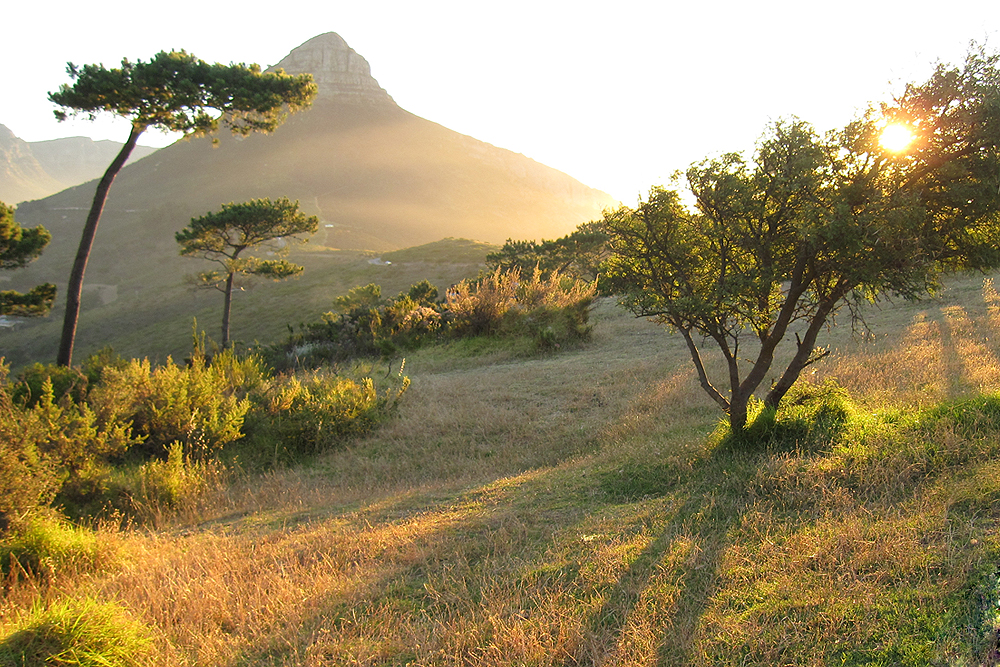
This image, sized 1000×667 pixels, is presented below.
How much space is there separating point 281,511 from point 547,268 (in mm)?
23925

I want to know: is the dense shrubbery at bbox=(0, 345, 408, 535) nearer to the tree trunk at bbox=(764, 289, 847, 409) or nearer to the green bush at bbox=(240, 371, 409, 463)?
the green bush at bbox=(240, 371, 409, 463)

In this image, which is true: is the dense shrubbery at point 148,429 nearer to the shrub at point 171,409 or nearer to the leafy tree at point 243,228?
the shrub at point 171,409

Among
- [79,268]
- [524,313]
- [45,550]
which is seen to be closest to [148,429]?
[45,550]

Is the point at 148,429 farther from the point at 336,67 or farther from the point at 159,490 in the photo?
→ the point at 336,67

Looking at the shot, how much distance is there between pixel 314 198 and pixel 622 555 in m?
111

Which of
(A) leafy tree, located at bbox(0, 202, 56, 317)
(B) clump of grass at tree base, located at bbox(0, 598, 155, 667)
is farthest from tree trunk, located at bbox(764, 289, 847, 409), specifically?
(A) leafy tree, located at bbox(0, 202, 56, 317)

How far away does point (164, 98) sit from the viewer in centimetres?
1591

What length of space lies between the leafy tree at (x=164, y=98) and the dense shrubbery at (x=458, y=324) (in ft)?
18.8

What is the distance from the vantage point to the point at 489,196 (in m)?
132

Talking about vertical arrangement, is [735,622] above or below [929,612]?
below

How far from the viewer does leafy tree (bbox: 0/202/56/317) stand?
1616 centimetres

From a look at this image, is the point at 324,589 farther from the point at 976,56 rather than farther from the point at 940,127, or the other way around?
the point at 976,56

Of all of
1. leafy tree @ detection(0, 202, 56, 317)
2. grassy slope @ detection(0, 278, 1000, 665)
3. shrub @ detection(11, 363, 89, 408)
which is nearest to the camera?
grassy slope @ detection(0, 278, 1000, 665)

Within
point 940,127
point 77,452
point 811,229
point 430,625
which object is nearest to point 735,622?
point 430,625
